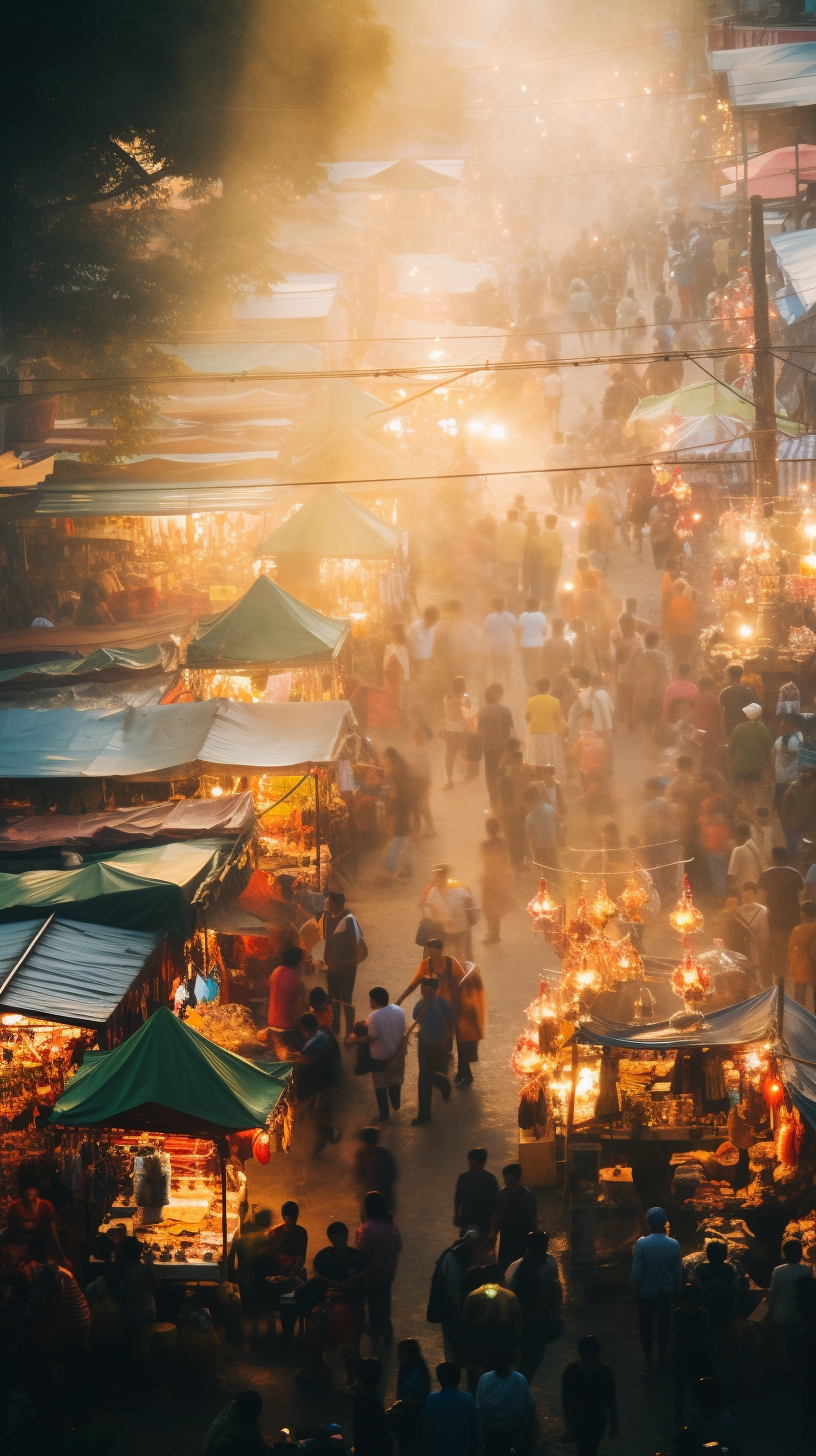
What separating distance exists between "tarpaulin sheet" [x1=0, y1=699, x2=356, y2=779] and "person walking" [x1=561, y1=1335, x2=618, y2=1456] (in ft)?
23.1

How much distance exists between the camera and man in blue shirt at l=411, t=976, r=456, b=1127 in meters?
9.95

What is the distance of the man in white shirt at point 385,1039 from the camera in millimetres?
9914

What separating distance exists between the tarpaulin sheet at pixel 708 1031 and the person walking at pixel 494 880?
3.98 m

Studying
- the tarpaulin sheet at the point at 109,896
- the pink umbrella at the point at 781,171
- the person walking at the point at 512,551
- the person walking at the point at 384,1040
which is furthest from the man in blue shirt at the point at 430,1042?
the pink umbrella at the point at 781,171

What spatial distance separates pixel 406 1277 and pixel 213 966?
3698 millimetres

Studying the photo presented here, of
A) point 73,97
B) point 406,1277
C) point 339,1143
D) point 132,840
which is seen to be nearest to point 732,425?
point 73,97

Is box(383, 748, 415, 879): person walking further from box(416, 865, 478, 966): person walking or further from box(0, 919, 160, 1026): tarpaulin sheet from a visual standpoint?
box(0, 919, 160, 1026): tarpaulin sheet

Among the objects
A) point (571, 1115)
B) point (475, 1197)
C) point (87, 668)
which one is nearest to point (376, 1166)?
point (475, 1197)

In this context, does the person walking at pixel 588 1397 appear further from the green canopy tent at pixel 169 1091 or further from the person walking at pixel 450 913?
the person walking at pixel 450 913

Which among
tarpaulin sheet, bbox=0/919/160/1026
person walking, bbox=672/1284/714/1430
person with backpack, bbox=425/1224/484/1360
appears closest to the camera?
person walking, bbox=672/1284/714/1430

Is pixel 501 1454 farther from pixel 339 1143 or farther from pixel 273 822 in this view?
pixel 273 822

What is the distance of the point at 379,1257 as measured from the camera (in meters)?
7.74

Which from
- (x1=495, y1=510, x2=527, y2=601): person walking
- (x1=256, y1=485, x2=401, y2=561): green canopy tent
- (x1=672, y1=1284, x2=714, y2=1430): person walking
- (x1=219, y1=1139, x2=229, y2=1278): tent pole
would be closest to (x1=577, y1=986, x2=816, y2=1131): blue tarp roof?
(x1=672, y1=1284, x2=714, y2=1430): person walking

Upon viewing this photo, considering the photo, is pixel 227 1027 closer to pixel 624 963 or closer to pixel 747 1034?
pixel 624 963
